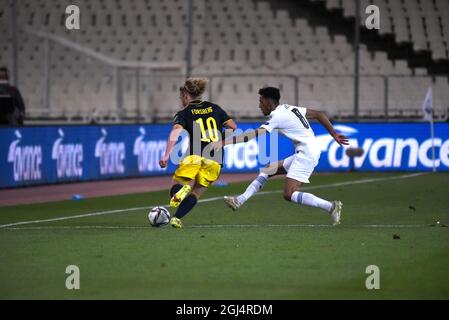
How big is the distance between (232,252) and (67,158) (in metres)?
13.4

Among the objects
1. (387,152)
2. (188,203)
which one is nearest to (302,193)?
(188,203)

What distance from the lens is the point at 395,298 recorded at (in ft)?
32.3

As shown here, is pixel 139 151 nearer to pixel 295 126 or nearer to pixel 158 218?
pixel 158 218

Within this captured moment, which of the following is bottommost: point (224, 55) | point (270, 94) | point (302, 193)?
point (302, 193)

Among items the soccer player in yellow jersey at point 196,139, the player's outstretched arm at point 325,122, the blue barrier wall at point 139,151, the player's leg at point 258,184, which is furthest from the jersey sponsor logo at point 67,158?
the player's outstretched arm at point 325,122

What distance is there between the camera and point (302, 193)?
15.4m

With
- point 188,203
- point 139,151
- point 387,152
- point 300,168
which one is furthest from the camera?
point 387,152

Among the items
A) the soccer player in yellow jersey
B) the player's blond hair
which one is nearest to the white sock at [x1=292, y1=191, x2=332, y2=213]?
the soccer player in yellow jersey

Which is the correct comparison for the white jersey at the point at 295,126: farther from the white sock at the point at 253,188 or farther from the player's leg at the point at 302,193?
the white sock at the point at 253,188

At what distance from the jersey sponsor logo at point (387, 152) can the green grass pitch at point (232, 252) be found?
9.49 metres

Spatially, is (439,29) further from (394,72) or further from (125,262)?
(125,262)
